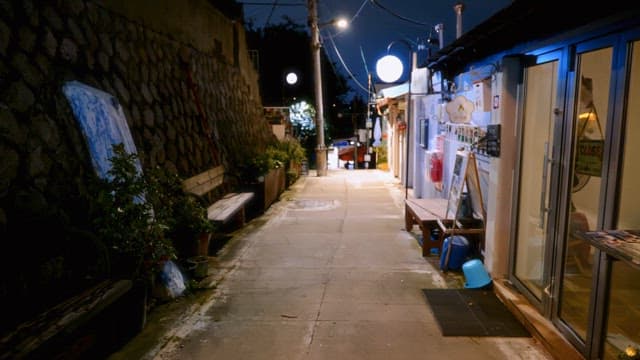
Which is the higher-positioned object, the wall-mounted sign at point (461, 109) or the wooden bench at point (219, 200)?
the wall-mounted sign at point (461, 109)

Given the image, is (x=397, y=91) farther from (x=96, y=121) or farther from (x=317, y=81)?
(x=96, y=121)

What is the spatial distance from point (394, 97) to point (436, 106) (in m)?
4.61

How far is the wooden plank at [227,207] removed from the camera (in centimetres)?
757

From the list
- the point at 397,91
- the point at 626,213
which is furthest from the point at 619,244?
the point at 397,91

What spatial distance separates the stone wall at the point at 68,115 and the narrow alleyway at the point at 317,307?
1146 millimetres

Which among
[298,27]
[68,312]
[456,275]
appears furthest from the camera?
[298,27]

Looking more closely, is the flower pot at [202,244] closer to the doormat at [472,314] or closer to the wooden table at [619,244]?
the doormat at [472,314]

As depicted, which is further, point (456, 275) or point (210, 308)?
A: point (456, 275)

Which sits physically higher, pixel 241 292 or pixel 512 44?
pixel 512 44

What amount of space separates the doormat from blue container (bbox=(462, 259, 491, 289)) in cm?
8

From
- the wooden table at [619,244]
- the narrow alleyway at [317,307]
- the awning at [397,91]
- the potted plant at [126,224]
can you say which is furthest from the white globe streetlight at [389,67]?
the wooden table at [619,244]

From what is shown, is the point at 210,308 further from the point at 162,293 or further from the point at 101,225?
the point at 101,225

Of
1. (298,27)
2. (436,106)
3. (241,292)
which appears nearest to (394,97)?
(436,106)

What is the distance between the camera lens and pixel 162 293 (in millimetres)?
5367
